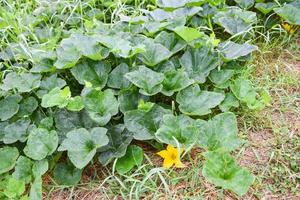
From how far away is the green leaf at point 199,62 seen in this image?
2090mm

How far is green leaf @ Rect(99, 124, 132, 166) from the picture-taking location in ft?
5.88

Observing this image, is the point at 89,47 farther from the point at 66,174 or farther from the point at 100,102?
the point at 66,174

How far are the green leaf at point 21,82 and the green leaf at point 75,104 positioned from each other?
0.25m

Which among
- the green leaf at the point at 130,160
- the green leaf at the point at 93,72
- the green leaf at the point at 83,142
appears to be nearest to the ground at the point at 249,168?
the green leaf at the point at 130,160

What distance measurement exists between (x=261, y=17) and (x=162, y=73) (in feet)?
3.45

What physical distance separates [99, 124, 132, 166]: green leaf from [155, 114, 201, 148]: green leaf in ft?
0.53

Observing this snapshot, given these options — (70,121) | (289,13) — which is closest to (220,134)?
(70,121)

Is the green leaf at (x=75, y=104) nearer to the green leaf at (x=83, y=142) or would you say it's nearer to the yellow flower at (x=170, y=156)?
the green leaf at (x=83, y=142)

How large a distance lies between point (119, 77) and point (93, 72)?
13 centimetres

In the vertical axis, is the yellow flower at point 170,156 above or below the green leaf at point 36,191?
above

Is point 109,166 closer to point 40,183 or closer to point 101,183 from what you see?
point 101,183

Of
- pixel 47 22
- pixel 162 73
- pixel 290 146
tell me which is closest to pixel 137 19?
pixel 162 73

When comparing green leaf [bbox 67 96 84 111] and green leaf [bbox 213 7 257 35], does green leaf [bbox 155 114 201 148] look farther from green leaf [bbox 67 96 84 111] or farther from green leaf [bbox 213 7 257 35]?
Answer: green leaf [bbox 213 7 257 35]

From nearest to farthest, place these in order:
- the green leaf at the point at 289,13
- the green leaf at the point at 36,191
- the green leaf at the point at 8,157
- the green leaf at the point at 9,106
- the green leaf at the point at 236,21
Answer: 1. the green leaf at the point at 36,191
2. the green leaf at the point at 8,157
3. the green leaf at the point at 9,106
4. the green leaf at the point at 236,21
5. the green leaf at the point at 289,13
